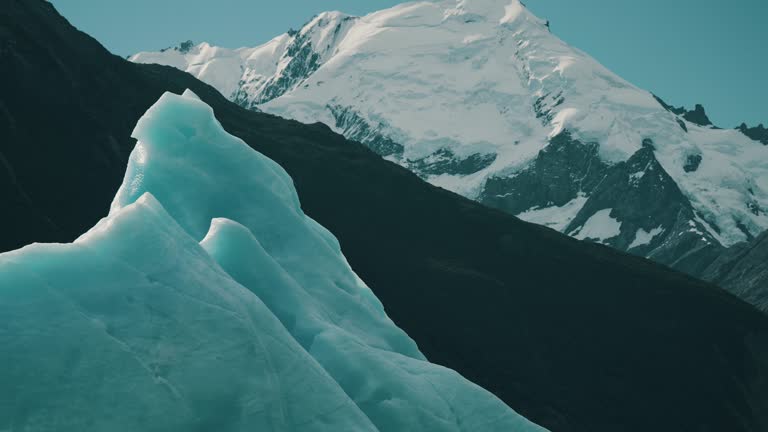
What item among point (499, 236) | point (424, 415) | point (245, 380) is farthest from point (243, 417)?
point (499, 236)

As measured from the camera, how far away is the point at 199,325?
1669cm

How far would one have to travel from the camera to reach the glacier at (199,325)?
14.7 meters

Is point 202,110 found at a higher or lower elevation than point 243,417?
higher

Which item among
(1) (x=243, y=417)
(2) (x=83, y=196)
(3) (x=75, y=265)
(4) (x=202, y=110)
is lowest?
(2) (x=83, y=196)

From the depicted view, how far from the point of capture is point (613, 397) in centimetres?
9519

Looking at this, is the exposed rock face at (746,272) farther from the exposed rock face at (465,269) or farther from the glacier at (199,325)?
the glacier at (199,325)

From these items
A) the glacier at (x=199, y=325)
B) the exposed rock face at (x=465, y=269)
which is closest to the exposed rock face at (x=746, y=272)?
the exposed rock face at (x=465, y=269)

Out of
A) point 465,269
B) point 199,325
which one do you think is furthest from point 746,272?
point 199,325

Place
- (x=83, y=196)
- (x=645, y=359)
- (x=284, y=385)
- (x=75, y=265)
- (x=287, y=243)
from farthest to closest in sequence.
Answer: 1. (x=645, y=359)
2. (x=83, y=196)
3. (x=287, y=243)
4. (x=284, y=385)
5. (x=75, y=265)

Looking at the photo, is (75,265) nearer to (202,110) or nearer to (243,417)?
(243,417)

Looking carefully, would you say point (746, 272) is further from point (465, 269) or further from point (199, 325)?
point (199, 325)

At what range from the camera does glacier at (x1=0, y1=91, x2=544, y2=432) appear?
14.7 metres

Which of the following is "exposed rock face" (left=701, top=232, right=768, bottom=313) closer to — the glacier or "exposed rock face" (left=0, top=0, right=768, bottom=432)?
"exposed rock face" (left=0, top=0, right=768, bottom=432)

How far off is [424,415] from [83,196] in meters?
67.6
